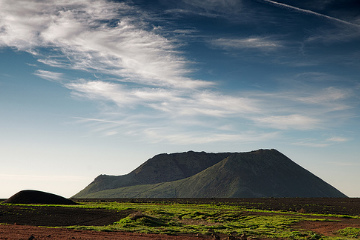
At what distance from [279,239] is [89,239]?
61.2 ft

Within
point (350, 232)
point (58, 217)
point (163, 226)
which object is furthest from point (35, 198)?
point (350, 232)

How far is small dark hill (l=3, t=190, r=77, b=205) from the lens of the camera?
85750mm

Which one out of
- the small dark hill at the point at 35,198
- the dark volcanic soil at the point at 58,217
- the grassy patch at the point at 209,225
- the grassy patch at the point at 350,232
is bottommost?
the grassy patch at the point at 350,232

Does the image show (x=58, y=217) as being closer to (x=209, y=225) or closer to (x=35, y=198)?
(x=209, y=225)

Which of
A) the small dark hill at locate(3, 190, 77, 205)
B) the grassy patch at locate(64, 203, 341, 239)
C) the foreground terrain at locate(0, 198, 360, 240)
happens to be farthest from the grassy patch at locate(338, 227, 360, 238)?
the small dark hill at locate(3, 190, 77, 205)

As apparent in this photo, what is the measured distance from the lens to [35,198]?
87.2 meters

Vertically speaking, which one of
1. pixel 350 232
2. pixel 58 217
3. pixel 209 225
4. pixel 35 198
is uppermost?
pixel 35 198

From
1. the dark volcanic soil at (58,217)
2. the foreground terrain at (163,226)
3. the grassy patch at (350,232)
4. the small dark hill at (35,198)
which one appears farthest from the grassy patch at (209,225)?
the small dark hill at (35,198)

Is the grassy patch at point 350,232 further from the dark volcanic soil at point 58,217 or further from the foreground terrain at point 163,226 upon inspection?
A: the dark volcanic soil at point 58,217

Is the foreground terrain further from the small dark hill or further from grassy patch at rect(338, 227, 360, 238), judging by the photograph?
the small dark hill

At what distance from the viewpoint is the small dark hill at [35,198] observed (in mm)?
85750

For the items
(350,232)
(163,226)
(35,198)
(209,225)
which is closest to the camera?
(350,232)

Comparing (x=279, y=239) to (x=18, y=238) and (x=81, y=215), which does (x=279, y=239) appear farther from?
(x=81, y=215)

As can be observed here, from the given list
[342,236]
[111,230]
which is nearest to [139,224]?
[111,230]
